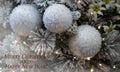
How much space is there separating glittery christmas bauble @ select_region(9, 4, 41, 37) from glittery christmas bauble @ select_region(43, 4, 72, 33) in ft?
0.16

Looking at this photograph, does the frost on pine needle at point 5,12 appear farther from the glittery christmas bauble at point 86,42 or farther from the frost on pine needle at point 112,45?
the frost on pine needle at point 112,45

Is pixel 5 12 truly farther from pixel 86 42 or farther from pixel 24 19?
pixel 86 42

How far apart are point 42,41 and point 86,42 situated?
0.14 m

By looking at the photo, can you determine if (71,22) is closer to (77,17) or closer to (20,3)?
(77,17)

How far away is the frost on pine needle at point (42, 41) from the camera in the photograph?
2.74 ft

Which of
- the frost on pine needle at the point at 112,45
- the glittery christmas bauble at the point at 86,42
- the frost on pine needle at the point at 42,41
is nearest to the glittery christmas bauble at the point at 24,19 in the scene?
the frost on pine needle at the point at 42,41

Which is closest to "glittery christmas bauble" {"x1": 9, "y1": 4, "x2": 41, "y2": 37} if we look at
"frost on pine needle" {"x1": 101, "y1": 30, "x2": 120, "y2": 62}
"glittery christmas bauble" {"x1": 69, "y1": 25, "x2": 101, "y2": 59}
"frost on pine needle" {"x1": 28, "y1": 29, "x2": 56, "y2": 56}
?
"frost on pine needle" {"x1": 28, "y1": 29, "x2": 56, "y2": 56}

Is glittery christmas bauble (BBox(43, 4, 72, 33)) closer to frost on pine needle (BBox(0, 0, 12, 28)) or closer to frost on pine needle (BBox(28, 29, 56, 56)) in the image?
frost on pine needle (BBox(28, 29, 56, 56))

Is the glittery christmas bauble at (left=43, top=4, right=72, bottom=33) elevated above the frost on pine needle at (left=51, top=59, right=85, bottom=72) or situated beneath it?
elevated above

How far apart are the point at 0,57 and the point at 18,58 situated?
7 centimetres

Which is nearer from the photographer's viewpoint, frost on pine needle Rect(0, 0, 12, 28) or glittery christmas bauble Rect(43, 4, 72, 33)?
glittery christmas bauble Rect(43, 4, 72, 33)

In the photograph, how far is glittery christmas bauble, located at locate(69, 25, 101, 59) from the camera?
83cm

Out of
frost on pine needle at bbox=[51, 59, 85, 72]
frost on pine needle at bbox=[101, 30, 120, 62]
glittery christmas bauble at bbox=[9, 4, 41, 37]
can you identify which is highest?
glittery christmas bauble at bbox=[9, 4, 41, 37]

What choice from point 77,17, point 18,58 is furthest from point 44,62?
point 77,17
